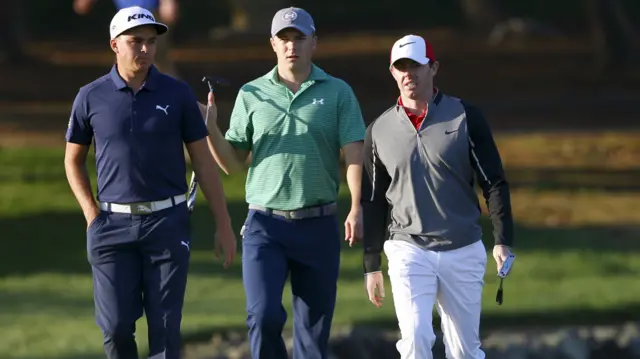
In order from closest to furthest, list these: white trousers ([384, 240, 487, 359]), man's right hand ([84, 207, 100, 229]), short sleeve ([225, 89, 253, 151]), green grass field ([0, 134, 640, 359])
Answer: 1. white trousers ([384, 240, 487, 359])
2. man's right hand ([84, 207, 100, 229])
3. short sleeve ([225, 89, 253, 151])
4. green grass field ([0, 134, 640, 359])

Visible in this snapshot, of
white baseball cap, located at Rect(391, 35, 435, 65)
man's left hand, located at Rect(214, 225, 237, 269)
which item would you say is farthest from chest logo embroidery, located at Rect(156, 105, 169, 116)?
white baseball cap, located at Rect(391, 35, 435, 65)

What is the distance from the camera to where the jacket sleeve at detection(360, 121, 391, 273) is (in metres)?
8.48

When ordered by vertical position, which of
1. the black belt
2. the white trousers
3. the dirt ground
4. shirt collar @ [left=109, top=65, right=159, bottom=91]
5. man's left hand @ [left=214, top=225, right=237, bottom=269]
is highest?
shirt collar @ [left=109, top=65, right=159, bottom=91]

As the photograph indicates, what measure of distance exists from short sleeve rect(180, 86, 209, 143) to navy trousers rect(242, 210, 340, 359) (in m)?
0.67

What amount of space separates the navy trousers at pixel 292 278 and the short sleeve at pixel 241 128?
0.39m

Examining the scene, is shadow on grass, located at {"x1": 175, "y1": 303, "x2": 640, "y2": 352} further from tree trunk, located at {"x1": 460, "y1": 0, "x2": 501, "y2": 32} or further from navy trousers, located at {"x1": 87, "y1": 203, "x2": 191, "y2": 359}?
tree trunk, located at {"x1": 460, "y1": 0, "x2": 501, "y2": 32}

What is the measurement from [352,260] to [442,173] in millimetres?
7828

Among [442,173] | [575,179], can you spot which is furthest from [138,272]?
[575,179]

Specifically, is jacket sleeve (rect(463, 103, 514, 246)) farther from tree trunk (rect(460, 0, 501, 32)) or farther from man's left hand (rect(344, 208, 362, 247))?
tree trunk (rect(460, 0, 501, 32))

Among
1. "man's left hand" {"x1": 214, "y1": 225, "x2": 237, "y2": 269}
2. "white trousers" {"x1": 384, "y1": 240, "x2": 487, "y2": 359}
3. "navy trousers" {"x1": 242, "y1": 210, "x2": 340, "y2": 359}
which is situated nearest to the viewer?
"white trousers" {"x1": 384, "y1": 240, "x2": 487, "y2": 359}

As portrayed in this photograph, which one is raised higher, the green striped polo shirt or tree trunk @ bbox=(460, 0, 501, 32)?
the green striped polo shirt

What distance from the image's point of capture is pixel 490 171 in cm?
826

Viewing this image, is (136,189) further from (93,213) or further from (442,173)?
(442,173)

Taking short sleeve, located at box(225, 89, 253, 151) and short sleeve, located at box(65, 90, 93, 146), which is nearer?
short sleeve, located at box(65, 90, 93, 146)
